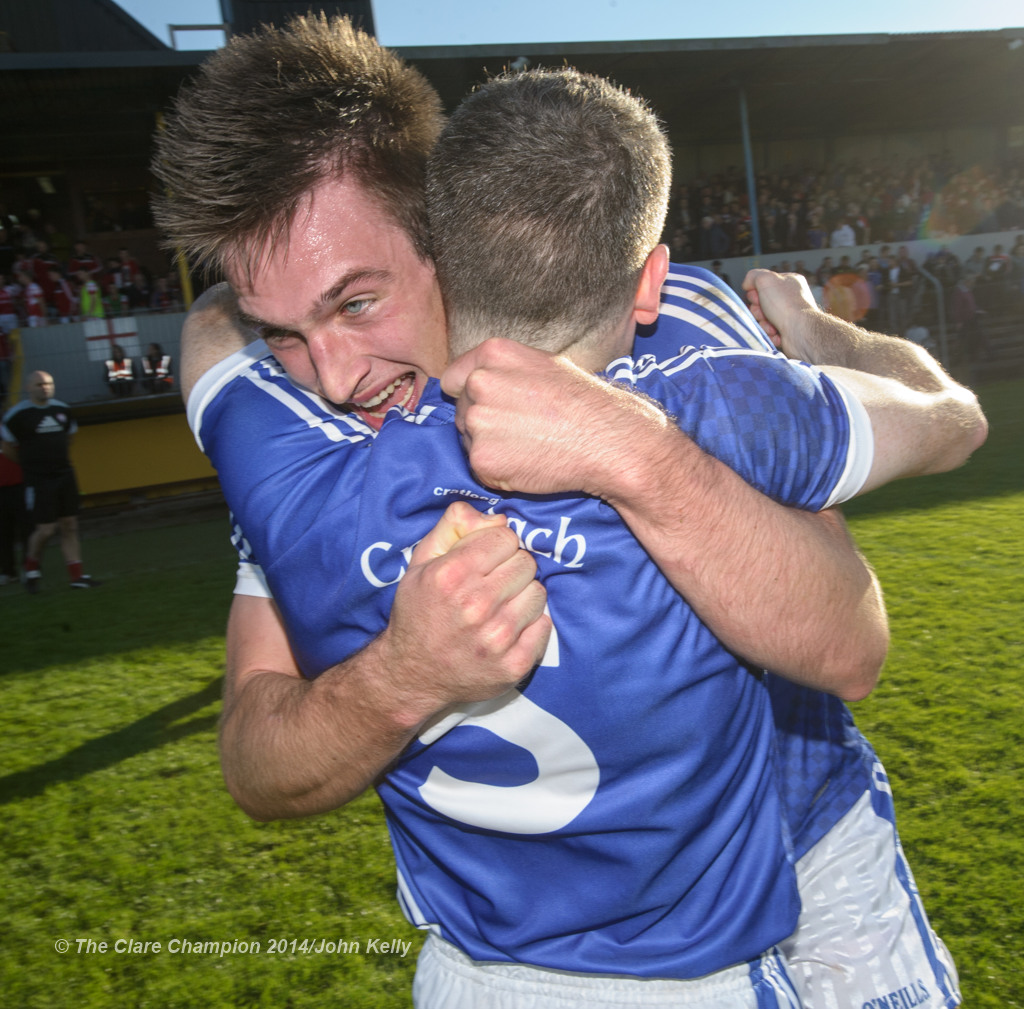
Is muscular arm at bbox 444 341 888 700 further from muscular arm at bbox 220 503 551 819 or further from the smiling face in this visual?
the smiling face

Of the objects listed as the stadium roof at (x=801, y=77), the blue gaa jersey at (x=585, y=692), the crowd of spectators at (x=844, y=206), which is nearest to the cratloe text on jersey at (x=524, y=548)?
the blue gaa jersey at (x=585, y=692)

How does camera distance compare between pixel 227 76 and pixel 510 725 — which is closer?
pixel 510 725

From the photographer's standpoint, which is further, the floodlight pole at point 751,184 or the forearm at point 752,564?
the floodlight pole at point 751,184

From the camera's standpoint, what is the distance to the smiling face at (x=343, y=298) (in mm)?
1498

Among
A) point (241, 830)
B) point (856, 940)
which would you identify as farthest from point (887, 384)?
point (241, 830)

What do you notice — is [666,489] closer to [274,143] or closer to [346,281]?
[346,281]

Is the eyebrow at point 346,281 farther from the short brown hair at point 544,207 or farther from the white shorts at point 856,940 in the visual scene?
the white shorts at point 856,940

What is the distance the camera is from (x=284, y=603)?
126 centimetres

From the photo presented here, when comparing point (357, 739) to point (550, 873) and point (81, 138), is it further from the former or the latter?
point (81, 138)

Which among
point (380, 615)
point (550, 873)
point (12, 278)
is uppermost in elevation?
point (12, 278)

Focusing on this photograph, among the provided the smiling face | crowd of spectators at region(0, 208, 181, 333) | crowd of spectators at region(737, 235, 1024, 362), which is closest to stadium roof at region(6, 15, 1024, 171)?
crowd of spectators at region(0, 208, 181, 333)

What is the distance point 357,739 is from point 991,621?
220 inches

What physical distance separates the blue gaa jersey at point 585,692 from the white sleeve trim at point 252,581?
0.32 metres

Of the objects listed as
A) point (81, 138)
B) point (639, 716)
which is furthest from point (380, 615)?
point (81, 138)
